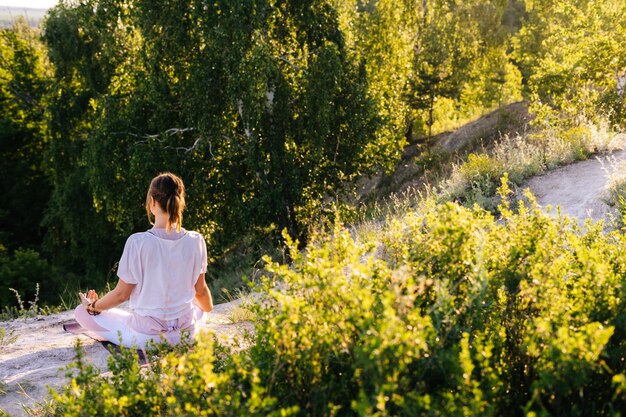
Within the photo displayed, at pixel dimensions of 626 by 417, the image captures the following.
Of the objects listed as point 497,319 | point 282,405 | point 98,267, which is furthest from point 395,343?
point 98,267

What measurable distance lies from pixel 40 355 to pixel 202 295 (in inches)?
66.8

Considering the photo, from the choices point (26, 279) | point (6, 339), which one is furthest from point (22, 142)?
A: point (6, 339)

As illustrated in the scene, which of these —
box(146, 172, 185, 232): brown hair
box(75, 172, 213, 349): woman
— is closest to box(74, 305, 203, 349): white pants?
box(75, 172, 213, 349): woman

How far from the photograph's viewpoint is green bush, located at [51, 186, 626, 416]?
102 inches

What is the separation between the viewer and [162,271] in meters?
4.57

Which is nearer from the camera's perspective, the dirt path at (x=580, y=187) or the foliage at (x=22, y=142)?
the dirt path at (x=580, y=187)

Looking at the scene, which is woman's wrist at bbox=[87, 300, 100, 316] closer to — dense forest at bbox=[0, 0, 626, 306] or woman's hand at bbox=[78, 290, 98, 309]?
woman's hand at bbox=[78, 290, 98, 309]

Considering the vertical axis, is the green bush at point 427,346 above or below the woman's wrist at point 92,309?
above

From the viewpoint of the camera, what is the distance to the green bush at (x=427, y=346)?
2.59 m

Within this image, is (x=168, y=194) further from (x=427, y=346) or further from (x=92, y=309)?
(x=427, y=346)

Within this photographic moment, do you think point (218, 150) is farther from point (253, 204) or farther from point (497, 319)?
point (497, 319)

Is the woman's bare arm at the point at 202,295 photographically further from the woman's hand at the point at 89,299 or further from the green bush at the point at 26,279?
the green bush at the point at 26,279

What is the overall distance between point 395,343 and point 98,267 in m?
16.8

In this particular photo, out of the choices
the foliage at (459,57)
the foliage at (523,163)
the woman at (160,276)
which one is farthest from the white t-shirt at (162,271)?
the foliage at (459,57)
